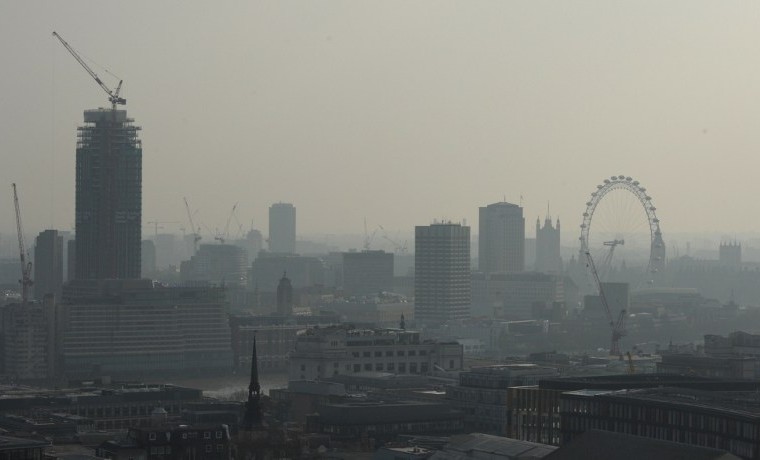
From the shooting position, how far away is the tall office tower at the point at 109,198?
4882 inches

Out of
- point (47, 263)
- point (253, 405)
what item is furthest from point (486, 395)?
point (47, 263)

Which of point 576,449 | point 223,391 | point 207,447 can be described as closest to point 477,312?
point 223,391

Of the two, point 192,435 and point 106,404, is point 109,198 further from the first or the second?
point 192,435

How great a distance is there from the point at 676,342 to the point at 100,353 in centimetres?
3751

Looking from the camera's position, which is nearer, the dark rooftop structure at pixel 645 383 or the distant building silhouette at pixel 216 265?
the dark rooftop structure at pixel 645 383

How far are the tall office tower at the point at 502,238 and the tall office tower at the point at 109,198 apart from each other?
66619mm

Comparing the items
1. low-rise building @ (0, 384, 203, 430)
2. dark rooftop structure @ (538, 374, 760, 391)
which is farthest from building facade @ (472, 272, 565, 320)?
dark rooftop structure @ (538, 374, 760, 391)

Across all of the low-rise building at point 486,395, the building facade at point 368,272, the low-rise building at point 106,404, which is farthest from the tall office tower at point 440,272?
the low-rise building at point 486,395

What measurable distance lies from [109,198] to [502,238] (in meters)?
69.7

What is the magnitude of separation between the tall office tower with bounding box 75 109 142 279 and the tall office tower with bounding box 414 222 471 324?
21459 millimetres

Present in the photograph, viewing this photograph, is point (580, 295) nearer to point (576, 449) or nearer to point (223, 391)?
point (223, 391)

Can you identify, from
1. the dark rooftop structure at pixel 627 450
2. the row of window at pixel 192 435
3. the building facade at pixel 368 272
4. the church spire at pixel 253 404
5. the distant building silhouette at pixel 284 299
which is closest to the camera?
the dark rooftop structure at pixel 627 450

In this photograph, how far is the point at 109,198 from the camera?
124125 millimetres

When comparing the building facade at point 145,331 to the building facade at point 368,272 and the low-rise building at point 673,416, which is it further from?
the building facade at point 368,272
